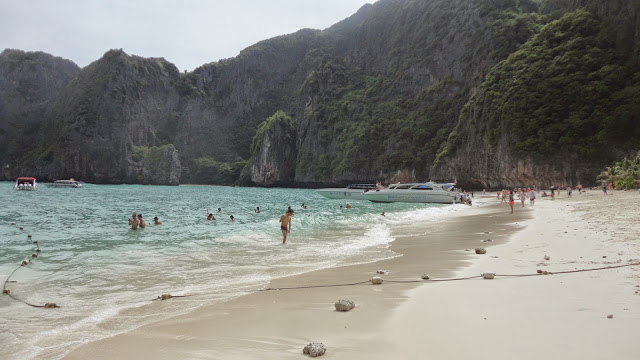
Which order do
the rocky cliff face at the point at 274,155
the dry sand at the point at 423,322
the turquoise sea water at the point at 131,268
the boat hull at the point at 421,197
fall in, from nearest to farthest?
the dry sand at the point at 423,322
the turquoise sea water at the point at 131,268
the boat hull at the point at 421,197
the rocky cliff face at the point at 274,155

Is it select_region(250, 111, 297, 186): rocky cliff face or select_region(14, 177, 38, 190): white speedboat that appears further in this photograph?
select_region(250, 111, 297, 186): rocky cliff face

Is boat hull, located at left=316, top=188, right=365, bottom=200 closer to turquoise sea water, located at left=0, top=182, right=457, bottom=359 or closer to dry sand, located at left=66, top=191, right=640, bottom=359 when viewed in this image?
turquoise sea water, located at left=0, top=182, right=457, bottom=359

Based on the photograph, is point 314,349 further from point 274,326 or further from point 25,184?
point 25,184

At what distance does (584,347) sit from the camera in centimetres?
377

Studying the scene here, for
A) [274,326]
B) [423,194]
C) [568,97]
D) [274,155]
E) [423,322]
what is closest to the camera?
[423,322]

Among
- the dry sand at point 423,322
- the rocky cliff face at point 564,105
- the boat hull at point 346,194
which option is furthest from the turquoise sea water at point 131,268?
the rocky cliff face at point 564,105

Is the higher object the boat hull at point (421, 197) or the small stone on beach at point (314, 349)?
the boat hull at point (421, 197)

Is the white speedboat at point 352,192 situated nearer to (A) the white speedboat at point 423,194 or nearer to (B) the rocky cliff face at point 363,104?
(A) the white speedboat at point 423,194

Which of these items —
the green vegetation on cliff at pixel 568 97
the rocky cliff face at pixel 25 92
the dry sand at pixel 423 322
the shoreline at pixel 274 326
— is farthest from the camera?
the rocky cliff face at pixel 25 92

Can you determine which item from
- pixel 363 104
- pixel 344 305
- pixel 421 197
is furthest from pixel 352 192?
pixel 363 104

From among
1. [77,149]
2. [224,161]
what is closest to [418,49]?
[224,161]

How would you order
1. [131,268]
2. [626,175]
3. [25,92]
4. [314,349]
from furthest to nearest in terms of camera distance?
1. [25,92]
2. [626,175]
3. [131,268]
4. [314,349]

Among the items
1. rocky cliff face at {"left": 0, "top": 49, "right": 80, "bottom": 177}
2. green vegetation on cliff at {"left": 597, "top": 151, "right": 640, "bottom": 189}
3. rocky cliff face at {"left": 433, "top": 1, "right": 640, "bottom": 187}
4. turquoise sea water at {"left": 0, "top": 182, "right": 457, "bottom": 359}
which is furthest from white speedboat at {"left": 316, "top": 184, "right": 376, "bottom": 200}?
rocky cliff face at {"left": 0, "top": 49, "right": 80, "bottom": 177}

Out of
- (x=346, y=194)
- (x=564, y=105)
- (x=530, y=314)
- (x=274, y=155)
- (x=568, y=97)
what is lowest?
(x=530, y=314)
